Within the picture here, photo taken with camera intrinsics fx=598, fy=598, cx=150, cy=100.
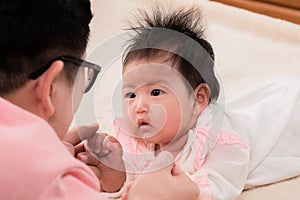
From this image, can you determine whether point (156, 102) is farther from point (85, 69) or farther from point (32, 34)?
point (32, 34)

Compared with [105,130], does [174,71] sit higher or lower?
higher

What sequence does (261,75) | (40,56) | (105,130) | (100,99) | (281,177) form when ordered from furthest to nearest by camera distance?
1. (261,75)
2. (100,99)
3. (105,130)
4. (281,177)
5. (40,56)

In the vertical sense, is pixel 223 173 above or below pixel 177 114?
below

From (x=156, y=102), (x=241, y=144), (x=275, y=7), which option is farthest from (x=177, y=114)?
(x=275, y=7)

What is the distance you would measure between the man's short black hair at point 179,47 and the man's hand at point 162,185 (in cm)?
21

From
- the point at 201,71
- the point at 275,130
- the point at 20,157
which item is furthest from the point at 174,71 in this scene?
the point at 20,157

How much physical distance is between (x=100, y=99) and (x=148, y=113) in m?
0.42

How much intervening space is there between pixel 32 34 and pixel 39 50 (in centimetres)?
3

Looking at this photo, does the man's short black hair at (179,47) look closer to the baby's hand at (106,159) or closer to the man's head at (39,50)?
the baby's hand at (106,159)

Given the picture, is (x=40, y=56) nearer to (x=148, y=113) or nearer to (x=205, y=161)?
(x=148, y=113)

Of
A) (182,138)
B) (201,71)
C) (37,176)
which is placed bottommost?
(182,138)

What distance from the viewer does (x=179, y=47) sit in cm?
113

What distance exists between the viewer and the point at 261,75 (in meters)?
1.63

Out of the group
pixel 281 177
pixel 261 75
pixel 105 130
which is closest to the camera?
pixel 281 177
